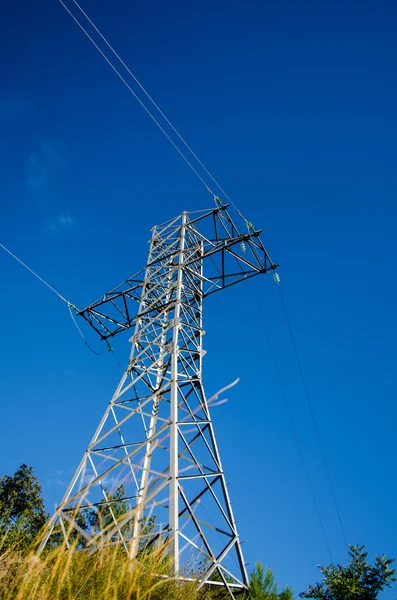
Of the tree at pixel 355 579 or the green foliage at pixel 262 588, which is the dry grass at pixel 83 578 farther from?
the tree at pixel 355 579

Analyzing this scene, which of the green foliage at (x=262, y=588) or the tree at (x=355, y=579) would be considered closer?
the green foliage at (x=262, y=588)

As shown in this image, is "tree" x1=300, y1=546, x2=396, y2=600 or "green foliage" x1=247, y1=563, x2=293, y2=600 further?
→ "tree" x1=300, y1=546, x2=396, y2=600

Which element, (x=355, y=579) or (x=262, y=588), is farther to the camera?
(x=355, y=579)

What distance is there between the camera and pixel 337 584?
426 inches

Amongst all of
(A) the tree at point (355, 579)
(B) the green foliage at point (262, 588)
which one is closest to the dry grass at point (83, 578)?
(B) the green foliage at point (262, 588)

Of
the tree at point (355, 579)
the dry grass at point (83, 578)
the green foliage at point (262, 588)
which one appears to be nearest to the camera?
the dry grass at point (83, 578)

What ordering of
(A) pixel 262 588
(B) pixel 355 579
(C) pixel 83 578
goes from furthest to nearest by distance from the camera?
(B) pixel 355 579
(A) pixel 262 588
(C) pixel 83 578

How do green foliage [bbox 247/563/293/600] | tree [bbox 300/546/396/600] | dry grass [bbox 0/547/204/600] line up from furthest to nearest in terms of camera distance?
tree [bbox 300/546/396/600] → green foliage [bbox 247/563/293/600] → dry grass [bbox 0/547/204/600]

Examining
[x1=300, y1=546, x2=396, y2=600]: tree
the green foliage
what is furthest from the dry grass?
[x1=300, y1=546, x2=396, y2=600]: tree

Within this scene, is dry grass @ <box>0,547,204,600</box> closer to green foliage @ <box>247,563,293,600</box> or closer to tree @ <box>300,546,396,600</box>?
green foliage @ <box>247,563,293,600</box>

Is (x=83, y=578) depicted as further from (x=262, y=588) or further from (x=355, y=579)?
(x=355, y=579)

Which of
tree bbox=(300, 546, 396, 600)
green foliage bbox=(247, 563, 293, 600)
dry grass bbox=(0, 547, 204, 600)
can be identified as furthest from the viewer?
tree bbox=(300, 546, 396, 600)

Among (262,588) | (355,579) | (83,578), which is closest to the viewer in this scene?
(83,578)

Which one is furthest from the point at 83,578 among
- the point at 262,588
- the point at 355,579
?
the point at 355,579
